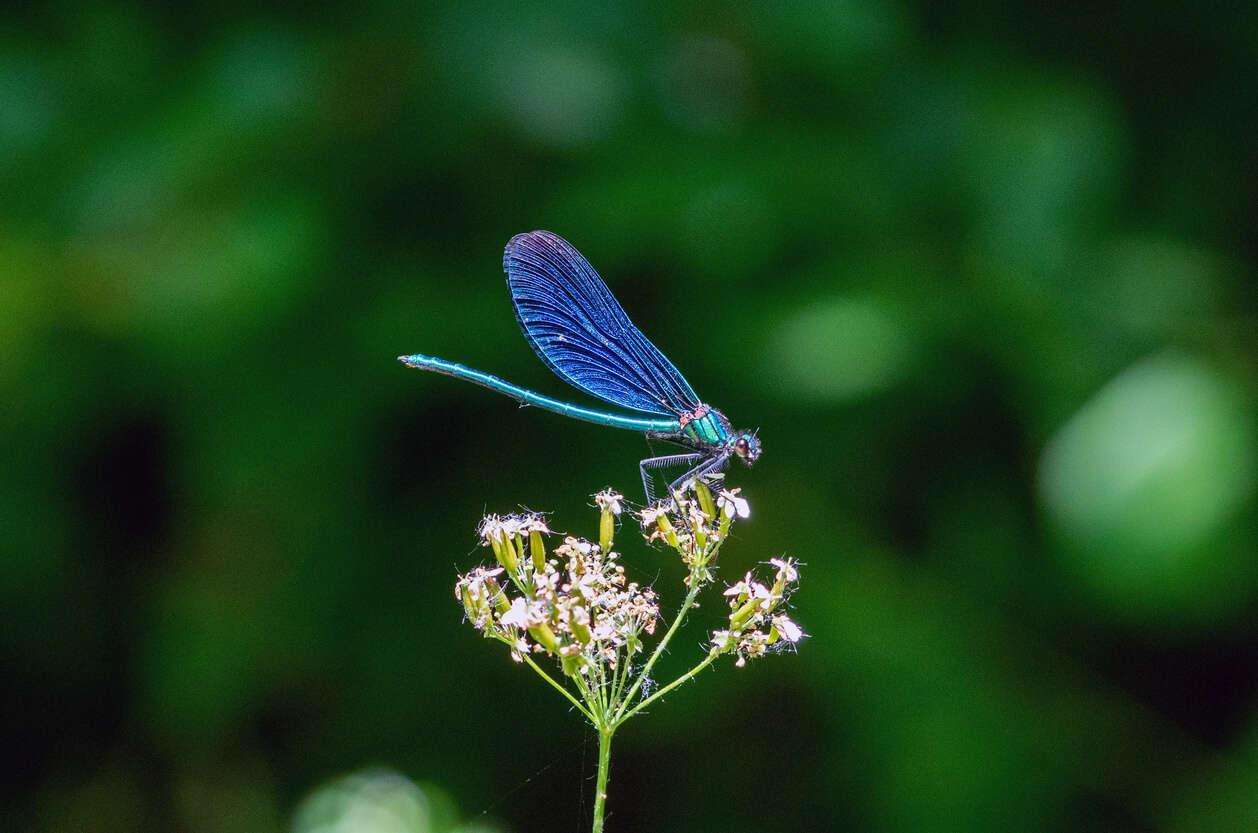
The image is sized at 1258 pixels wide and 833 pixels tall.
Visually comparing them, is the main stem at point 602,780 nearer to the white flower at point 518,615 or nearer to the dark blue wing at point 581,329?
the white flower at point 518,615

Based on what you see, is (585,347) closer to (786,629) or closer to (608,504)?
(608,504)

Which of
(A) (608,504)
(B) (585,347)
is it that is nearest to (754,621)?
(A) (608,504)

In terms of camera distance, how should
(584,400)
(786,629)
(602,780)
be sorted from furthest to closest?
(584,400) → (786,629) → (602,780)

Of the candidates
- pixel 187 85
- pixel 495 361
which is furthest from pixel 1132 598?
pixel 187 85

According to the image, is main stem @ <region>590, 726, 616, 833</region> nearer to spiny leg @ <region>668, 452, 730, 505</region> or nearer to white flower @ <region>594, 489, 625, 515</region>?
Result: white flower @ <region>594, 489, 625, 515</region>

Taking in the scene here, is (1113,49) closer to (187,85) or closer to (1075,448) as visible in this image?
(1075,448)

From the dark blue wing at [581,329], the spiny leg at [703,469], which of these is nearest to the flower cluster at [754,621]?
the spiny leg at [703,469]
